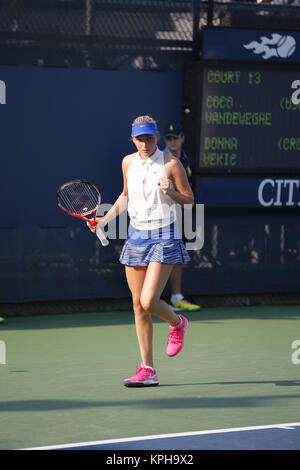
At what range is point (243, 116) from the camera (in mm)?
10875

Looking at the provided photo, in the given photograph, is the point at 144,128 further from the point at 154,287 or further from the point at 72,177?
the point at 72,177

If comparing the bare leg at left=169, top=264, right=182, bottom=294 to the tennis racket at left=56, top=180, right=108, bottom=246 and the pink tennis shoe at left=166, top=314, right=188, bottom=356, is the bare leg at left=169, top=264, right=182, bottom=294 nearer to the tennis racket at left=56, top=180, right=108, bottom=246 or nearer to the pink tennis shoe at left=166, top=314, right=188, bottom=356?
the tennis racket at left=56, top=180, right=108, bottom=246

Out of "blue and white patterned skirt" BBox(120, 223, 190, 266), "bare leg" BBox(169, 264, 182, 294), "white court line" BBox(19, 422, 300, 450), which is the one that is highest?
"blue and white patterned skirt" BBox(120, 223, 190, 266)

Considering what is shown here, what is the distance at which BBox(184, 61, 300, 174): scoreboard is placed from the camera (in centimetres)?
1073

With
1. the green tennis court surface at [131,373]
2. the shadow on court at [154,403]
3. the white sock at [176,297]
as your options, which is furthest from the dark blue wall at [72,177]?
the shadow on court at [154,403]

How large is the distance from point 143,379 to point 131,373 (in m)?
0.55

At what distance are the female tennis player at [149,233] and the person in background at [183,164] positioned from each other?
3.48 meters

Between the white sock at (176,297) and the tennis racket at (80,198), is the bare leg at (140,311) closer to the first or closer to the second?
the tennis racket at (80,198)

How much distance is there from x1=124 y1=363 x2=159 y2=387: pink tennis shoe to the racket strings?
→ 4.58 feet

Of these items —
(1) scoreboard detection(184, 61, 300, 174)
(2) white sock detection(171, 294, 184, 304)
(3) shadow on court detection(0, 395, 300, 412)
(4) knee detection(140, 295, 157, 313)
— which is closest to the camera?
(3) shadow on court detection(0, 395, 300, 412)

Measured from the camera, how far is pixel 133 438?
5402mm

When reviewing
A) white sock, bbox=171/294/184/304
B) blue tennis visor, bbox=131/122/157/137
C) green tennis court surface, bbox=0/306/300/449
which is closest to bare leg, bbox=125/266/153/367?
green tennis court surface, bbox=0/306/300/449

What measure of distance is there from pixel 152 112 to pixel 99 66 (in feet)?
2.69

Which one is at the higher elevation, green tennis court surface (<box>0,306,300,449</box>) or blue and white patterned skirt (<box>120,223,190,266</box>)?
blue and white patterned skirt (<box>120,223,190,266</box>)
